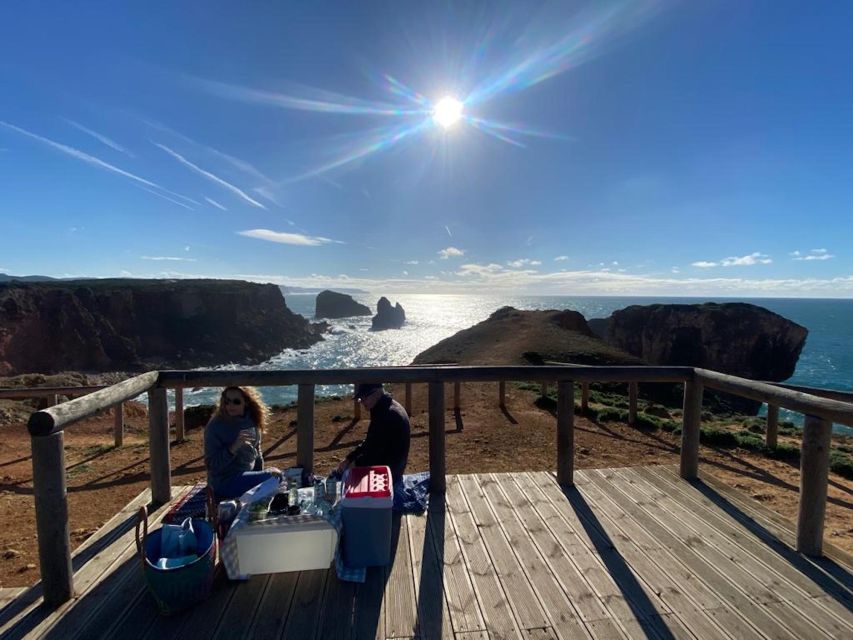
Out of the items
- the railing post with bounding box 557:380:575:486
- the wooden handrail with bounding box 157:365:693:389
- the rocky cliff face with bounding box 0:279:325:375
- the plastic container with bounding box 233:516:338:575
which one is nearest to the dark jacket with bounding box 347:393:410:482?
the wooden handrail with bounding box 157:365:693:389

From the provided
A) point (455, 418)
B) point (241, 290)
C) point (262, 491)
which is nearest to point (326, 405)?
point (455, 418)

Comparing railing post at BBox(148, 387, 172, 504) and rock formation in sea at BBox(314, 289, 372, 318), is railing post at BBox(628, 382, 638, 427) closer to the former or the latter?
railing post at BBox(148, 387, 172, 504)

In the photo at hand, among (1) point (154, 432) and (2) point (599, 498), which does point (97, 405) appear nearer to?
(1) point (154, 432)

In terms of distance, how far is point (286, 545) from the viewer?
263 centimetres

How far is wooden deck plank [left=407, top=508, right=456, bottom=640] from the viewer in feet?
7.44

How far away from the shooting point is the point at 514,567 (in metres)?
2.79

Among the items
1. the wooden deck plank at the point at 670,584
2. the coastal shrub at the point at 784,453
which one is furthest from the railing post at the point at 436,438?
the coastal shrub at the point at 784,453

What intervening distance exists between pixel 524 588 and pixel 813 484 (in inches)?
87.8

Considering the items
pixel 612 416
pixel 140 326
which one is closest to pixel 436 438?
pixel 612 416

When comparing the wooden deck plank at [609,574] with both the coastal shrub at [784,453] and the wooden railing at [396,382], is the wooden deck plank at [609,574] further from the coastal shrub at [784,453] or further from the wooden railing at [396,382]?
the coastal shrub at [784,453]

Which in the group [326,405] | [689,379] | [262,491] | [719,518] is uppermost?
[689,379]

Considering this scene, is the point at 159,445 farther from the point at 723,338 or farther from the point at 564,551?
the point at 723,338

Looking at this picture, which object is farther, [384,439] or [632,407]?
[632,407]

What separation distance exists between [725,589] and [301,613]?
260 centimetres
